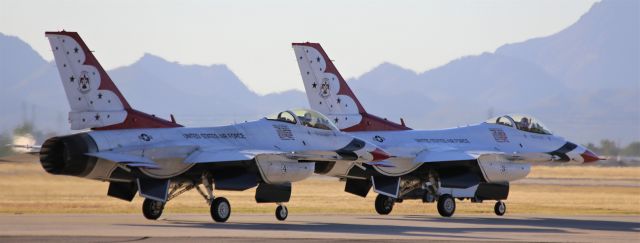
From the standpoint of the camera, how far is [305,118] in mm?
34625

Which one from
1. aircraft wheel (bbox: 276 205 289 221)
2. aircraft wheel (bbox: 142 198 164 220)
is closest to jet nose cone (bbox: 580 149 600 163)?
aircraft wheel (bbox: 276 205 289 221)

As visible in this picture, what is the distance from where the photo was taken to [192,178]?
32.0 meters

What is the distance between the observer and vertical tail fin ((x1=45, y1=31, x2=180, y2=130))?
30516mm

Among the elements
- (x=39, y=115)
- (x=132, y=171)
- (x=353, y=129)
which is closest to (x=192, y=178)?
(x=132, y=171)

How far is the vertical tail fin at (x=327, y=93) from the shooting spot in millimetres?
38031

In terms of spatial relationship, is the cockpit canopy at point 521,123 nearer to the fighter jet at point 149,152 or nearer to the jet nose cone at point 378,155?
the jet nose cone at point 378,155

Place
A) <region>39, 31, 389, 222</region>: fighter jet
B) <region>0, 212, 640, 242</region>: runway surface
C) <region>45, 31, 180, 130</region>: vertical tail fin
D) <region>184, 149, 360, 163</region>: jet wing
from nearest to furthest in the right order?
<region>0, 212, 640, 242</region>: runway surface
<region>39, 31, 389, 222</region>: fighter jet
<region>45, 31, 180, 130</region>: vertical tail fin
<region>184, 149, 360, 163</region>: jet wing

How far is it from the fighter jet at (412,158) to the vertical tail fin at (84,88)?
8.06m

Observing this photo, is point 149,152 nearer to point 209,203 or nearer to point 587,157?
point 209,203

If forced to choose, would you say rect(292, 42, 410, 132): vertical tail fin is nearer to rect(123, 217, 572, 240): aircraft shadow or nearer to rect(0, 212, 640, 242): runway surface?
rect(0, 212, 640, 242): runway surface

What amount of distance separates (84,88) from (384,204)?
1125 centimetres

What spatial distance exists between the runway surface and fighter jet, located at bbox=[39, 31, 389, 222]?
931 millimetres

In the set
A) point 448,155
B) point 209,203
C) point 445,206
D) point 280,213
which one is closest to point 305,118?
point 280,213

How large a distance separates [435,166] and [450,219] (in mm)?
2122
